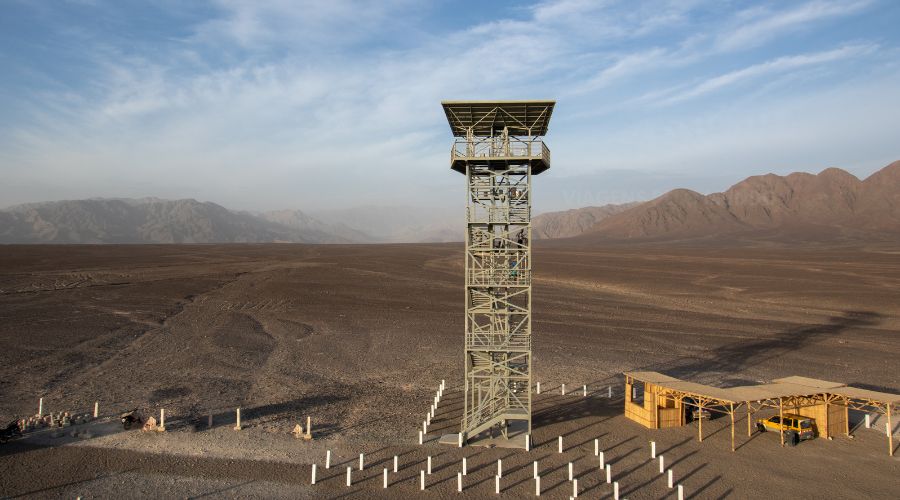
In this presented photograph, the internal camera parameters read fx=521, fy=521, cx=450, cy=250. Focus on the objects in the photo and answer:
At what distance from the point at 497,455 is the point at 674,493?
553cm

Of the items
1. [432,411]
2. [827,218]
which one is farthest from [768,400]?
[827,218]

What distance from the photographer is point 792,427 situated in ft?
62.3

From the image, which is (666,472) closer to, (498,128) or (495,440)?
(495,440)

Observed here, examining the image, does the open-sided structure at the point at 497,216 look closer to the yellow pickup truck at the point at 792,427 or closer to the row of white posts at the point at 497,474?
the row of white posts at the point at 497,474

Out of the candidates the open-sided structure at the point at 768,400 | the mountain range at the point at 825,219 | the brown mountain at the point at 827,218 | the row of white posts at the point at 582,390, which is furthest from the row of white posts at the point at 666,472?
the brown mountain at the point at 827,218

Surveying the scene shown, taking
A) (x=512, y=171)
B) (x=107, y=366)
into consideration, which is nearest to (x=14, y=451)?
(x=107, y=366)

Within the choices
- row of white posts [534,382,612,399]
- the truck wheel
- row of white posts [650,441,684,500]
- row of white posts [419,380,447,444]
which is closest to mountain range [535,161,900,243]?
row of white posts [534,382,612,399]

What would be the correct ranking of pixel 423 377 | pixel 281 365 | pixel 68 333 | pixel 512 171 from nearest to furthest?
pixel 512 171 < pixel 423 377 < pixel 281 365 < pixel 68 333

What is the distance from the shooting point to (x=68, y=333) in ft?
119

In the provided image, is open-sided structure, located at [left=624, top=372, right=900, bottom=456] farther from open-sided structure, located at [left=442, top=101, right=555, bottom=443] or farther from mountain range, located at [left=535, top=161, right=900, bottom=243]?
mountain range, located at [left=535, top=161, right=900, bottom=243]

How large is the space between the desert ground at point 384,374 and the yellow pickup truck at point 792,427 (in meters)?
0.58

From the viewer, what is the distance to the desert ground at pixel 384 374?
1591 cm

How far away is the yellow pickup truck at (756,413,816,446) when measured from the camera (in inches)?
741

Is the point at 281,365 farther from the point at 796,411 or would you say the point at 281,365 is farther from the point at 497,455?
the point at 796,411
